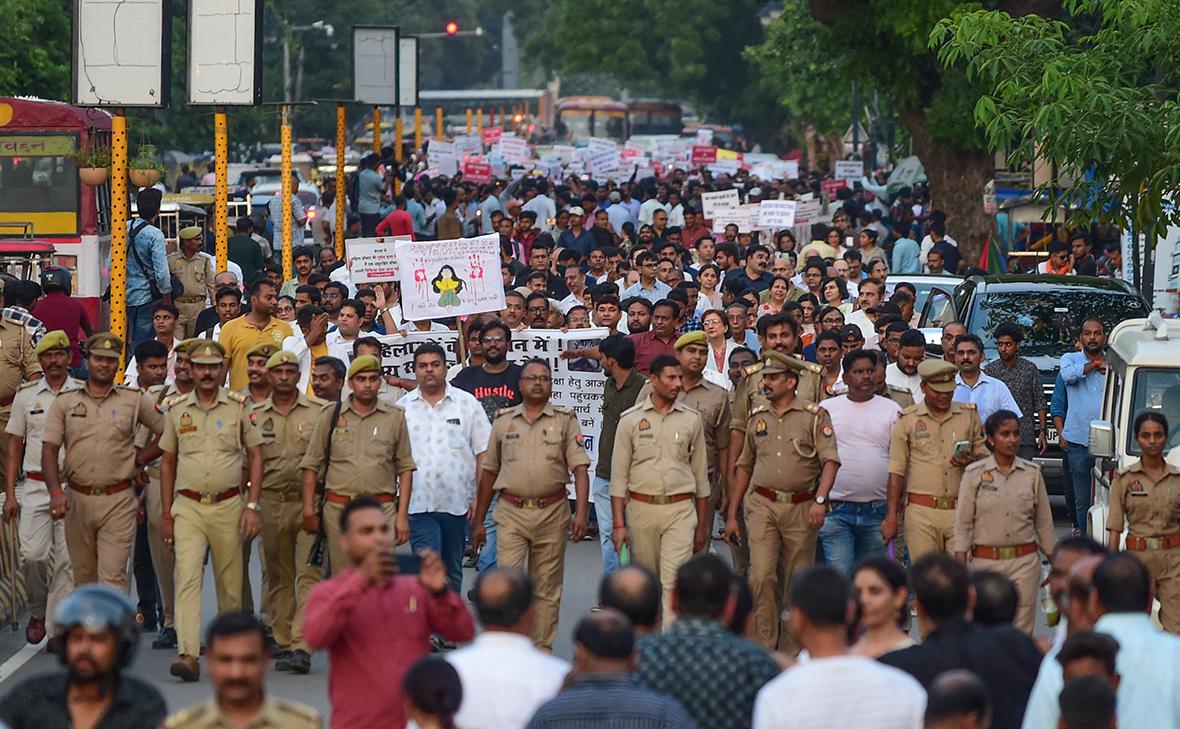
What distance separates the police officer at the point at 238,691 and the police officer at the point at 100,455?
5.52 meters

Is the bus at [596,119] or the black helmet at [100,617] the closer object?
the black helmet at [100,617]

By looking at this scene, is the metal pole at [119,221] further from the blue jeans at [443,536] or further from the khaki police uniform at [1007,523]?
the khaki police uniform at [1007,523]

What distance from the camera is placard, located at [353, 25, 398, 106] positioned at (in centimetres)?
3127

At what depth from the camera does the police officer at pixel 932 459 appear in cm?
1148

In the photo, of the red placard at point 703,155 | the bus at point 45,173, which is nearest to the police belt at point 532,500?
the bus at point 45,173

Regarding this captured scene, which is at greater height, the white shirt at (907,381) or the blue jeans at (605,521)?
the white shirt at (907,381)

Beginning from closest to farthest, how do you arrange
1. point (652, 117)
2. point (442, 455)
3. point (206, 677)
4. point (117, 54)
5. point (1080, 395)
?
point (206, 677), point (442, 455), point (1080, 395), point (117, 54), point (652, 117)

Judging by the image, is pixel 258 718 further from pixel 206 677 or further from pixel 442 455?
pixel 442 455

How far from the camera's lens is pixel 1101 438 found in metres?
11.5

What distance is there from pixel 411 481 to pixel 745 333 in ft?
17.2

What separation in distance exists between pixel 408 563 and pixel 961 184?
24.0 m

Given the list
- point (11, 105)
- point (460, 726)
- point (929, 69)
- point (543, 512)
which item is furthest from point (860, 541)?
point (929, 69)

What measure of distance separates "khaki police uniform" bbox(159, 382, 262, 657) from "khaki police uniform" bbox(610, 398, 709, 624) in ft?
6.21

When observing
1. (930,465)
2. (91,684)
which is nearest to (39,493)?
(930,465)
